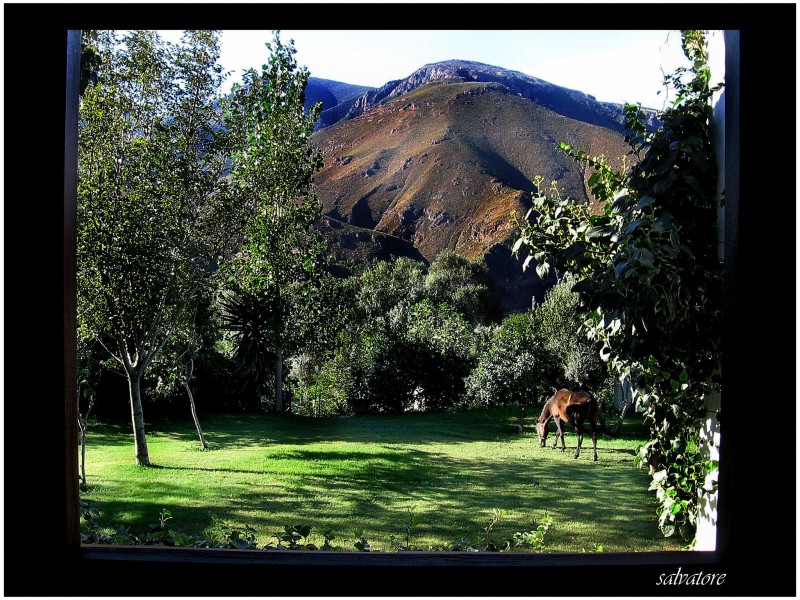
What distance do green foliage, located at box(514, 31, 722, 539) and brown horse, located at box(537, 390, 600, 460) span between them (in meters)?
0.87

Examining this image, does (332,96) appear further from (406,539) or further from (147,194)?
(406,539)

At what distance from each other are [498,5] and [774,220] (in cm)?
126

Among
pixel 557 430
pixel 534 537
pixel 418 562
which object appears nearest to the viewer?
pixel 418 562

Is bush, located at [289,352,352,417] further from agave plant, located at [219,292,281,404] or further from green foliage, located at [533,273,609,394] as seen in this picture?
green foliage, located at [533,273,609,394]

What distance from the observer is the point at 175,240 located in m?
3.62

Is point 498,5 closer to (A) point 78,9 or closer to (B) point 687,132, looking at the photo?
(B) point 687,132

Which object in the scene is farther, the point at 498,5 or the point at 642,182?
the point at 642,182

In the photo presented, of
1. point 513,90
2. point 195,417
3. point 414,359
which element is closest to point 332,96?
point 513,90

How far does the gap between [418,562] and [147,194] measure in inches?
101

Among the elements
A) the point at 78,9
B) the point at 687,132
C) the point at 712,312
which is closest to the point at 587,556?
the point at 712,312

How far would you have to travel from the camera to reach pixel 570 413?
12.4 feet

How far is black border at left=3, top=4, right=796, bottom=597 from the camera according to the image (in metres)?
2.16

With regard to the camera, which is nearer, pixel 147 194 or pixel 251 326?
pixel 147 194

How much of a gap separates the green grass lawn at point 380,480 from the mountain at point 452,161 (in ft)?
3.27
